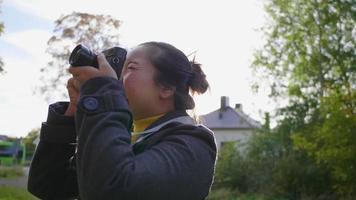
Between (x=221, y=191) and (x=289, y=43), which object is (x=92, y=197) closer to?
(x=289, y=43)

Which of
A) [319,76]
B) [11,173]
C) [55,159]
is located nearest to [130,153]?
[55,159]

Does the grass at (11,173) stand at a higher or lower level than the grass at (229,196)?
lower

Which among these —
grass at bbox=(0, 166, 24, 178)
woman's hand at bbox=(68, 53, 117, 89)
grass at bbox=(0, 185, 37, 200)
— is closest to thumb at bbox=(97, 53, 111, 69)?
A: woman's hand at bbox=(68, 53, 117, 89)

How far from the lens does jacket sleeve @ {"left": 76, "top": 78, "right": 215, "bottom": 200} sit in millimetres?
1543

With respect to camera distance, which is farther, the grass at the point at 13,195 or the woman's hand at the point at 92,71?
the grass at the point at 13,195

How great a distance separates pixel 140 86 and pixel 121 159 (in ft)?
1.22

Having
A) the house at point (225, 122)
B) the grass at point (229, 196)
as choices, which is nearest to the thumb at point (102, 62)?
the grass at point (229, 196)

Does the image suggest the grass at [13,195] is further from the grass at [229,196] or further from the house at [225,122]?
the house at [225,122]

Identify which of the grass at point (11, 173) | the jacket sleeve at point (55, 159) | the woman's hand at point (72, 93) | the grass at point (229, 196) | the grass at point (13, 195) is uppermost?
the woman's hand at point (72, 93)

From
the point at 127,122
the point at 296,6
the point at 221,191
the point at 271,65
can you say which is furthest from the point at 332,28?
the point at 127,122

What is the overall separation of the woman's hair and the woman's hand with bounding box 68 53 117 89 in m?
0.21

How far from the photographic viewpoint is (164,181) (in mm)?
1575

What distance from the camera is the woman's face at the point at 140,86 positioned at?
6.09ft

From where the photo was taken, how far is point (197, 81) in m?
2.03
